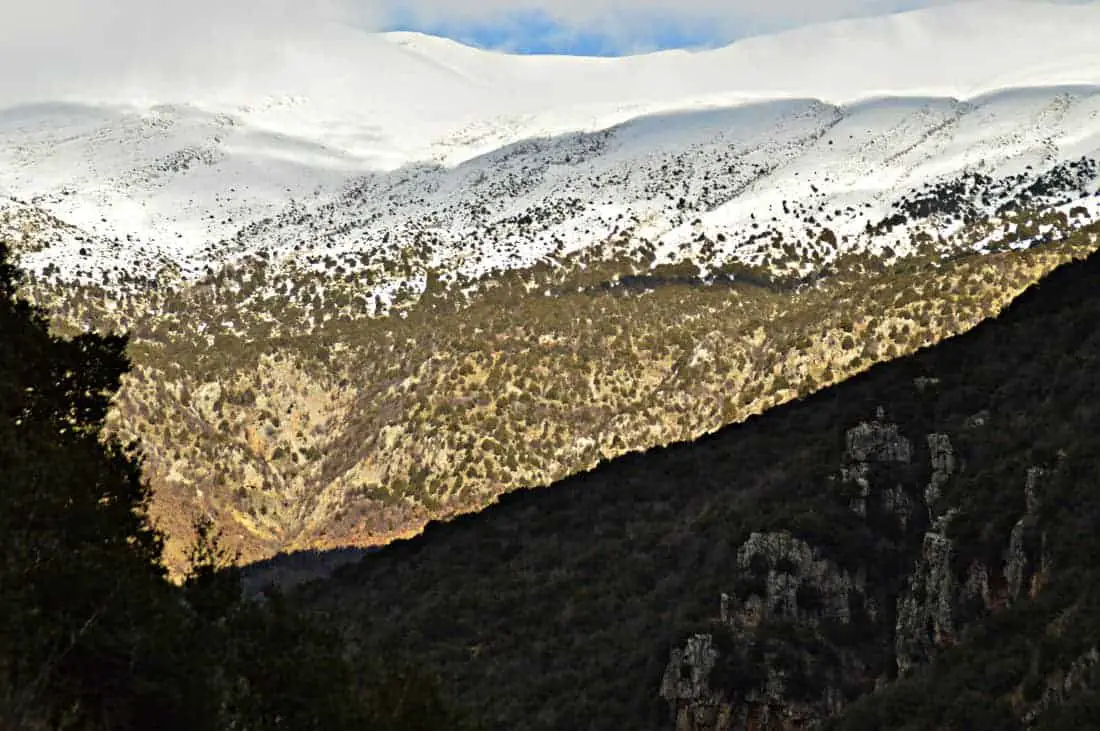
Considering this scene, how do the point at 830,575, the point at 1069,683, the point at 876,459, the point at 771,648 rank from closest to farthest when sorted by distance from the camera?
the point at 1069,683
the point at 771,648
the point at 830,575
the point at 876,459

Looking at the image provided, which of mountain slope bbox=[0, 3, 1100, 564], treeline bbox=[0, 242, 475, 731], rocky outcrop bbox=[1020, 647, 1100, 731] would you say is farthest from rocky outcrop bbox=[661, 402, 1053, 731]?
mountain slope bbox=[0, 3, 1100, 564]

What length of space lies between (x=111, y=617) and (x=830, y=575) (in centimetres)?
3859

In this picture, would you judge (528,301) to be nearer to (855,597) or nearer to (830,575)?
(830,575)

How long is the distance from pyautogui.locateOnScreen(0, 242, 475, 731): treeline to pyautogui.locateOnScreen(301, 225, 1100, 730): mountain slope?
620 inches

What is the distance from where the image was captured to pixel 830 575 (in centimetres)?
5747

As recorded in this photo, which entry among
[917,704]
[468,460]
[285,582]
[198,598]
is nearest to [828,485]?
[917,704]

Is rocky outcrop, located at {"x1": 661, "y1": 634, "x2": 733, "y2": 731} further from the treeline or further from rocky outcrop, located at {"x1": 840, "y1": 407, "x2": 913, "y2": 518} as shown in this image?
the treeline

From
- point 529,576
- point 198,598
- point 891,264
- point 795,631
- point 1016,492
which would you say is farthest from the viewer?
point 891,264

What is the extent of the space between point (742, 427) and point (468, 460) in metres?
37.9

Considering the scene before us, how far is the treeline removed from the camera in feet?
70.9

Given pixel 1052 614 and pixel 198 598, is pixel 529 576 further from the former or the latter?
pixel 198 598

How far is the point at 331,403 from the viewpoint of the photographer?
139500 mm

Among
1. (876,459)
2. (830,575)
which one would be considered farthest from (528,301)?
(830,575)

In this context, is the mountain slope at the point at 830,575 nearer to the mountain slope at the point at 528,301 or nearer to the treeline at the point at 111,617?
the treeline at the point at 111,617
